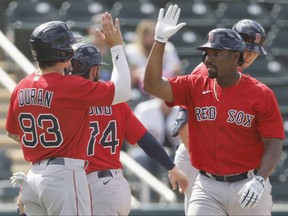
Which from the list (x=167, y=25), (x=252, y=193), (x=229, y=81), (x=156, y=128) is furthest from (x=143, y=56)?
(x=252, y=193)

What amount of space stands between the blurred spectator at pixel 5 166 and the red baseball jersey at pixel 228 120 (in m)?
3.26

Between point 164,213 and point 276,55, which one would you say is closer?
point 164,213

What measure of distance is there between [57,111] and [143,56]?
205 inches

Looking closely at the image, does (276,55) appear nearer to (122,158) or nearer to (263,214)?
(122,158)

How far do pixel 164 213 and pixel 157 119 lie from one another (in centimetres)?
137

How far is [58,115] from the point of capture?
5746 millimetres

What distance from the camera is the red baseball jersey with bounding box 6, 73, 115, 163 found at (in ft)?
18.7

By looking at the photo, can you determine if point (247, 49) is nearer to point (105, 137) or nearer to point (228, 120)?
point (228, 120)

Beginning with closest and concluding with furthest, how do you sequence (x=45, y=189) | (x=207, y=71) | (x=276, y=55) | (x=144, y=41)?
(x=45, y=189), (x=207, y=71), (x=144, y=41), (x=276, y=55)

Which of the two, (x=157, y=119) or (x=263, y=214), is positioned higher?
(x=263, y=214)

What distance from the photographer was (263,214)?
253 inches

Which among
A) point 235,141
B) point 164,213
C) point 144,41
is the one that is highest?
→ point 235,141

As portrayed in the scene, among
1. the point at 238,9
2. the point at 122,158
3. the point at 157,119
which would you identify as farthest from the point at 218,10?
the point at 122,158

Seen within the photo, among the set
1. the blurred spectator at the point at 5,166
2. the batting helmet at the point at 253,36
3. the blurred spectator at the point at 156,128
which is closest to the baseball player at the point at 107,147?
the batting helmet at the point at 253,36
